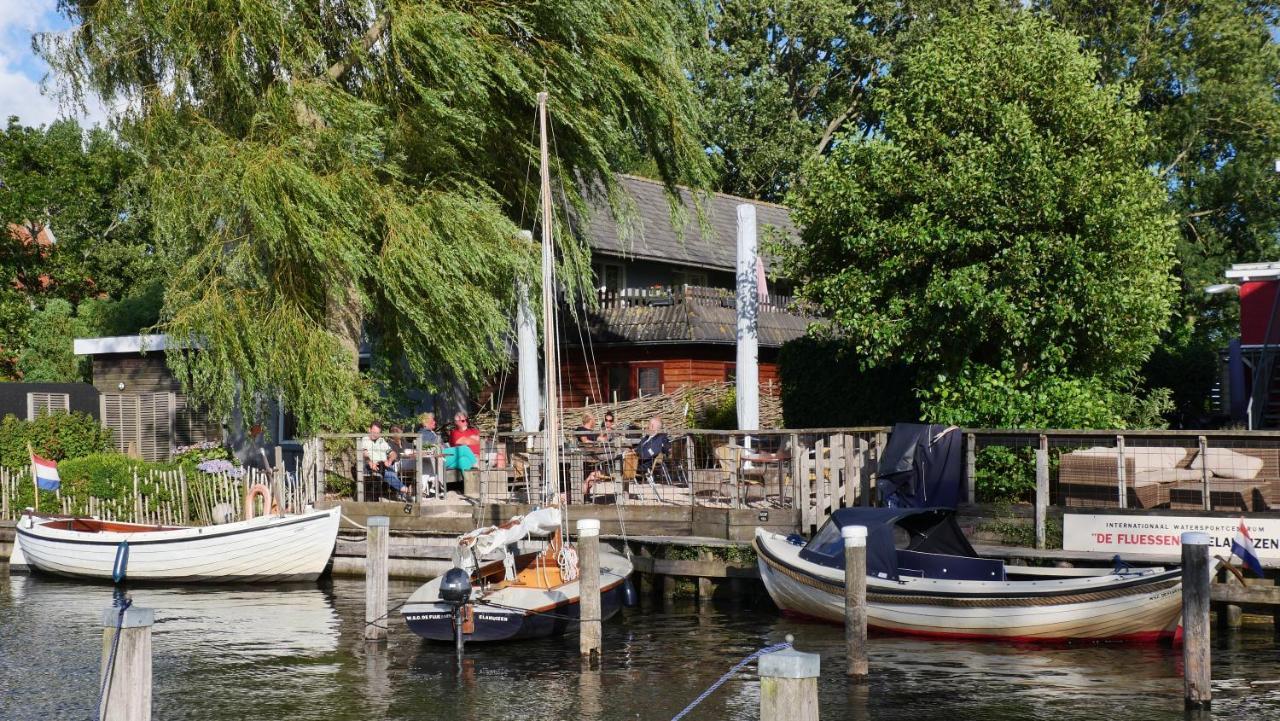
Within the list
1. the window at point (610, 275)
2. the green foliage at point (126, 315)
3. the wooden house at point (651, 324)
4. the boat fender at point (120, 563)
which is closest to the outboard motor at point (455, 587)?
the boat fender at point (120, 563)

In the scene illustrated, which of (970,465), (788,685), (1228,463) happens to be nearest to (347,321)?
(970,465)

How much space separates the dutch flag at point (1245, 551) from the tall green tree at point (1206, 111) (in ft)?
85.1

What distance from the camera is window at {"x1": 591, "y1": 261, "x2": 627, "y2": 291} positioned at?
33562mm

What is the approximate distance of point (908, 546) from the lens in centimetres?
1780

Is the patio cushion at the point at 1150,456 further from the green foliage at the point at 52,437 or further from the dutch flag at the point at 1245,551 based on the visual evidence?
the green foliage at the point at 52,437

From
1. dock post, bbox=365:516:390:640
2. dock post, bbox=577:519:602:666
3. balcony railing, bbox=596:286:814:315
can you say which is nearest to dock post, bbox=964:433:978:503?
dock post, bbox=577:519:602:666

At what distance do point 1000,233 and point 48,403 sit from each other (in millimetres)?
24465

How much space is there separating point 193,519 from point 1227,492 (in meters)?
18.1

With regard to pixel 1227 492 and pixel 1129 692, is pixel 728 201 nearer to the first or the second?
pixel 1227 492

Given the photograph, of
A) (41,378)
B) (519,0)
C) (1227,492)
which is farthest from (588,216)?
(41,378)

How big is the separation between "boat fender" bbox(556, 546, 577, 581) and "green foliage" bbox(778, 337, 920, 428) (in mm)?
8342

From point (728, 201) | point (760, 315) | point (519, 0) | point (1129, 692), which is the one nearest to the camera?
point (1129, 692)

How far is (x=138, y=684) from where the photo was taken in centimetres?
898

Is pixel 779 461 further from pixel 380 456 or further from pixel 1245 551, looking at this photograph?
pixel 380 456
